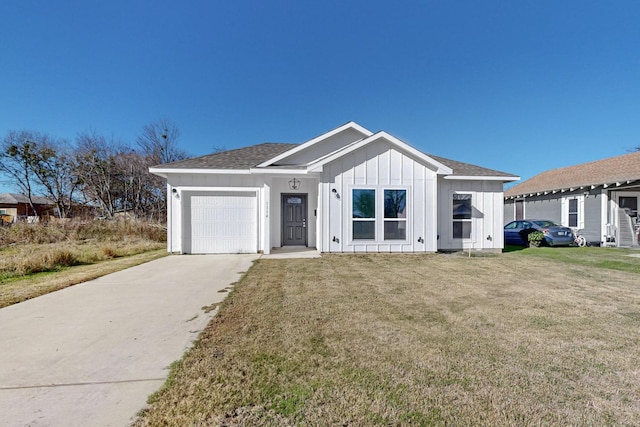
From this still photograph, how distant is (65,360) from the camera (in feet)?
9.15

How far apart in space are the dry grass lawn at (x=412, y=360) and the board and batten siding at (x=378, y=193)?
14.3 ft

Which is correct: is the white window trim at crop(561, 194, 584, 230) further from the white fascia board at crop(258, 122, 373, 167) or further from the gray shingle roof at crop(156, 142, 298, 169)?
the gray shingle roof at crop(156, 142, 298, 169)

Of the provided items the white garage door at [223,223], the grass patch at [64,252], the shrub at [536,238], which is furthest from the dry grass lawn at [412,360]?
the shrub at [536,238]

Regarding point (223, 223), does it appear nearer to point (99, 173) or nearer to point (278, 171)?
point (278, 171)

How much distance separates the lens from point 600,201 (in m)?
13.2

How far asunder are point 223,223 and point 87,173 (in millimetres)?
19464

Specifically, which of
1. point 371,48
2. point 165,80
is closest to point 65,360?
point 371,48

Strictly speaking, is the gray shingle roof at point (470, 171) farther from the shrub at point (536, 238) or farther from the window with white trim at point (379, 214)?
the shrub at point (536, 238)

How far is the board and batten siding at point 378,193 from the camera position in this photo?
970cm

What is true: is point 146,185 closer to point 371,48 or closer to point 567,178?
point 371,48

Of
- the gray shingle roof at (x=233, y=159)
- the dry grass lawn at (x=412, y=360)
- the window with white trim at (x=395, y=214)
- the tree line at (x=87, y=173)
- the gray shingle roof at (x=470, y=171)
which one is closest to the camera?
the dry grass lawn at (x=412, y=360)

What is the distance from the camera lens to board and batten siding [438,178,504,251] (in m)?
11.1

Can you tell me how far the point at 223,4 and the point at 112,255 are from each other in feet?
37.3

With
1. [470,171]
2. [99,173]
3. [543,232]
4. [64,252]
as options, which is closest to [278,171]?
[64,252]
